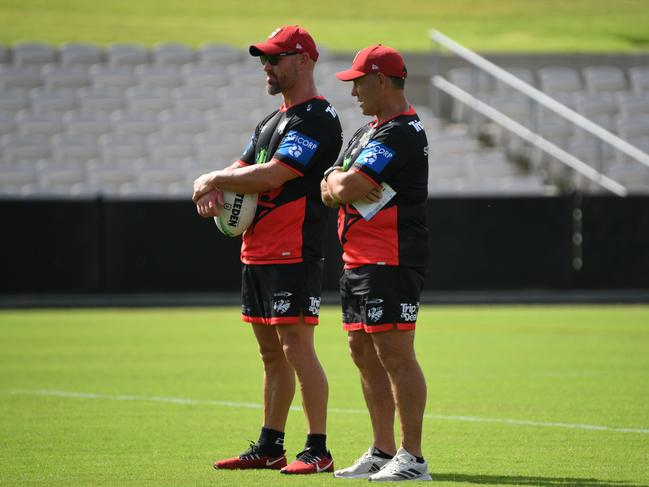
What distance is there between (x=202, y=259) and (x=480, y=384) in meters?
10.8

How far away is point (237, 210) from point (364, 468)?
1624 mm

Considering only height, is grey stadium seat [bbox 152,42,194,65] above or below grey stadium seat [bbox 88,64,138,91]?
above

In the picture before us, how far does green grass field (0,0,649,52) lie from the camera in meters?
37.3

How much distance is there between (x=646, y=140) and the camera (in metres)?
26.0

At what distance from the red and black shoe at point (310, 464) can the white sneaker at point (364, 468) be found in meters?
0.15

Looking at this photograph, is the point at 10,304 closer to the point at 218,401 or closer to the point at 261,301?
the point at 218,401

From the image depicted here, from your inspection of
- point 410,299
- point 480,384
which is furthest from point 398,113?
point 480,384

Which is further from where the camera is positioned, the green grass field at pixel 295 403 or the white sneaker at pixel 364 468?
the green grass field at pixel 295 403

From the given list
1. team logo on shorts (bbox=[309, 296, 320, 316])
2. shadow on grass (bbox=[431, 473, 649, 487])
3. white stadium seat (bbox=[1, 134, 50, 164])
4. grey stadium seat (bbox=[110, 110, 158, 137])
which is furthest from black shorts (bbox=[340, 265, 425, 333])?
grey stadium seat (bbox=[110, 110, 158, 137])

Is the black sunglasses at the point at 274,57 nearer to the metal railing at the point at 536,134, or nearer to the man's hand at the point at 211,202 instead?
the man's hand at the point at 211,202

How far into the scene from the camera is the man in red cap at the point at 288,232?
713 cm

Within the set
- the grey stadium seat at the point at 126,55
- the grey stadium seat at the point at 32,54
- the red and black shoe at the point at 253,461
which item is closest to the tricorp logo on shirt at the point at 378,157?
the red and black shoe at the point at 253,461

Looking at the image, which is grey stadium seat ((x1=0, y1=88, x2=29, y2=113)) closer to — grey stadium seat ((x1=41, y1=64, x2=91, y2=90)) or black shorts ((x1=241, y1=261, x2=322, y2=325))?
grey stadium seat ((x1=41, y1=64, x2=91, y2=90))

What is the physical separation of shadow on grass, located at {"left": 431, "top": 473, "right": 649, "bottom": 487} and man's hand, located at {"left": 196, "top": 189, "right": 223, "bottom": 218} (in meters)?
1.93
